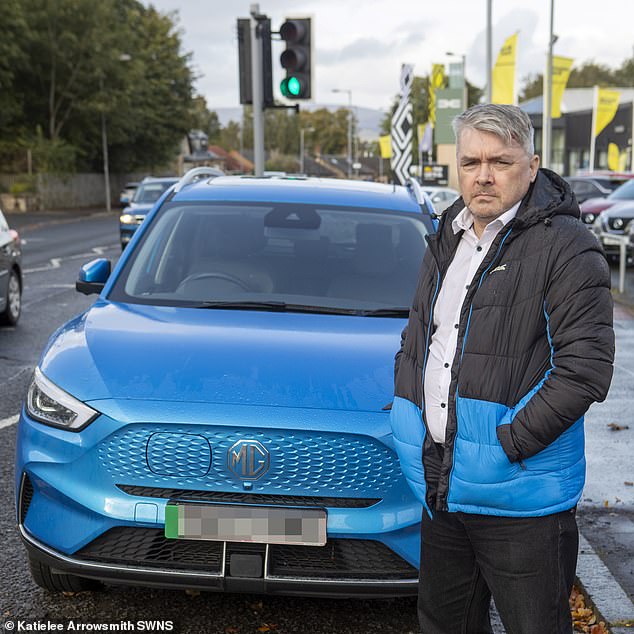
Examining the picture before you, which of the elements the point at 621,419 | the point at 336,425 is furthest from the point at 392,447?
the point at 621,419

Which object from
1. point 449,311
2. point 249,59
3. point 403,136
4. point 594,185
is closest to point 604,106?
point 594,185

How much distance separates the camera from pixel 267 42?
13.1 metres

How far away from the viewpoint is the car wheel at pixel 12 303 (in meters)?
11.0

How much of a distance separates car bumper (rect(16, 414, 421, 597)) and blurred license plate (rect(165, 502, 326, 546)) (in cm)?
4

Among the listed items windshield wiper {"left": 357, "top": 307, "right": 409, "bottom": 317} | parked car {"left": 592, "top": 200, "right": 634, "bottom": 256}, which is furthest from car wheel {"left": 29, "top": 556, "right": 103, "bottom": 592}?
parked car {"left": 592, "top": 200, "right": 634, "bottom": 256}

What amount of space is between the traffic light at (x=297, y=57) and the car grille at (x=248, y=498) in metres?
10.1

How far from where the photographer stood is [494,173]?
246 cm

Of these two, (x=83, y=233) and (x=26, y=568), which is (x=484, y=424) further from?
(x=83, y=233)

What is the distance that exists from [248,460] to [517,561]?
1133mm

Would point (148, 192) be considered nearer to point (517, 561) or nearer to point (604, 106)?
point (604, 106)

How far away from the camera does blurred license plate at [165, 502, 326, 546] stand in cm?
323

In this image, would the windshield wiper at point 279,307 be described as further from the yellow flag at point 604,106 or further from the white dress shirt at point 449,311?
the yellow flag at point 604,106

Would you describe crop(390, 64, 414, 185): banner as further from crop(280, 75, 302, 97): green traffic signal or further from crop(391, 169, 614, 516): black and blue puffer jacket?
crop(391, 169, 614, 516): black and blue puffer jacket

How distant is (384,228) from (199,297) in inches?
41.6
